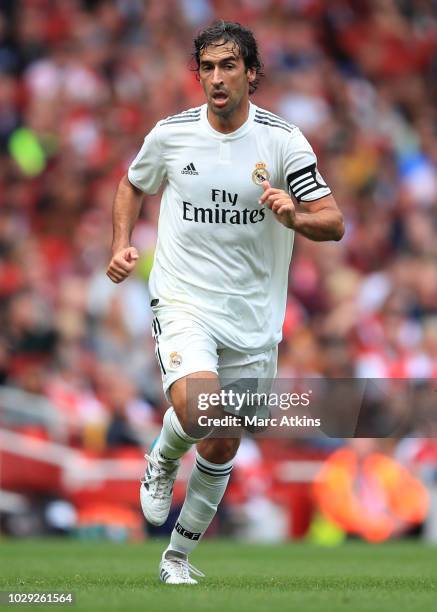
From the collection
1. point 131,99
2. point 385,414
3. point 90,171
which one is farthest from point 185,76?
point 385,414

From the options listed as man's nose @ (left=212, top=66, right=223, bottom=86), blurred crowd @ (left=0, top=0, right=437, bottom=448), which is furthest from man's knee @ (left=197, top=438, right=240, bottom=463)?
blurred crowd @ (left=0, top=0, right=437, bottom=448)

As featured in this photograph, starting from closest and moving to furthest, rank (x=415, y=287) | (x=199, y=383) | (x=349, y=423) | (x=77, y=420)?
(x=199, y=383) < (x=349, y=423) < (x=77, y=420) < (x=415, y=287)

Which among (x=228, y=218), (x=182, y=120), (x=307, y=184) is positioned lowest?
(x=228, y=218)

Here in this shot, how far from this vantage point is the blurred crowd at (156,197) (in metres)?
14.5

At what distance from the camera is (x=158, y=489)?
7621 mm

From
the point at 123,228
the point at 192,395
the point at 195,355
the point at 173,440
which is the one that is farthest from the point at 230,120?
the point at 173,440

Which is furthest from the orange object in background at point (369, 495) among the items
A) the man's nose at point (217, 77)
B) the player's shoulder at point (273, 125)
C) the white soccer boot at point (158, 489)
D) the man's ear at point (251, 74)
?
the man's nose at point (217, 77)

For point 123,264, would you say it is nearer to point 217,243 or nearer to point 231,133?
point 217,243

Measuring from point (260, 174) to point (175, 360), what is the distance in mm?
1016

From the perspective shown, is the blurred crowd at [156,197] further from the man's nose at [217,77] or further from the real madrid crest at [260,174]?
the man's nose at [217,77]

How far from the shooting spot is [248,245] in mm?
7574

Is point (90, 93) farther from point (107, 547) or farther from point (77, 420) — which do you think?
point (107, 547)

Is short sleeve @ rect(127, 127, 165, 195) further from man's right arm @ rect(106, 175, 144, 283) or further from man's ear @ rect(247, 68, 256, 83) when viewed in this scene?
man's ear @ rect(247, 68, 256, 83)

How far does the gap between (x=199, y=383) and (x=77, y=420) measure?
679 centimetres
